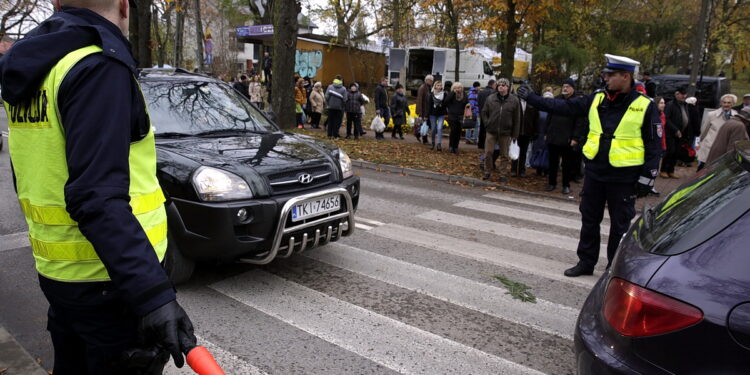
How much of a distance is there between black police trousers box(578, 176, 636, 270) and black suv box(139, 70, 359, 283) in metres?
2.24

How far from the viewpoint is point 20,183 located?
5.83 ft

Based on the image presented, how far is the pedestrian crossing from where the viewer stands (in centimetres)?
343

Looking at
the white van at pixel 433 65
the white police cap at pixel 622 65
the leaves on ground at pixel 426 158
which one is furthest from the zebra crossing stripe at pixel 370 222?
the white van at pixel 433 65

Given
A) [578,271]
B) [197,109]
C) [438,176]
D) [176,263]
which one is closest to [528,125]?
[438,176]

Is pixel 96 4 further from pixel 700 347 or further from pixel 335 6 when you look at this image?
pixel 335 6

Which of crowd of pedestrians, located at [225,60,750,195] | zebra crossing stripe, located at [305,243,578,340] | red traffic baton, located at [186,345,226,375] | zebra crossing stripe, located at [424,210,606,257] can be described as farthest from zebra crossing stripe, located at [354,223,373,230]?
red traffic baton, located at [186,345,226,375]

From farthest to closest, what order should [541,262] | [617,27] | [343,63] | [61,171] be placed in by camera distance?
[343,63] → [617,27] → [541,262] → [61,171]

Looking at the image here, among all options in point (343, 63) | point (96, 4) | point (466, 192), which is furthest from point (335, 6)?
point (96, 4)

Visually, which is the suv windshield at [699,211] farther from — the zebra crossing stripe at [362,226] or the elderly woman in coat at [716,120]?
the elderly woman in coat at [716,120]

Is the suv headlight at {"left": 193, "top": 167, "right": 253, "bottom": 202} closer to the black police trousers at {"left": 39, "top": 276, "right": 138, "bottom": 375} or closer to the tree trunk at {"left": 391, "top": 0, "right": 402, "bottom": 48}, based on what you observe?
the black police trousers at {"left": 39, "top": 276, "right": 138, "bottom": 375}

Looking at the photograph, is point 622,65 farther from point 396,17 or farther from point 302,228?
point 396,17

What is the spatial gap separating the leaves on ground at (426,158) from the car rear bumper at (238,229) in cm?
675

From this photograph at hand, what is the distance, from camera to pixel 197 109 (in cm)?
508

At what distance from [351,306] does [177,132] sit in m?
2.22
